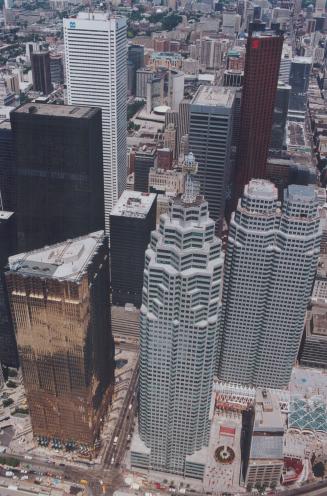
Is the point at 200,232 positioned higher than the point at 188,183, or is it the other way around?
the point at 188,183
